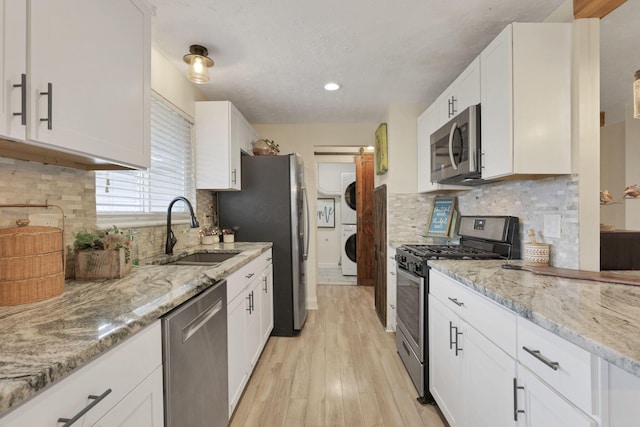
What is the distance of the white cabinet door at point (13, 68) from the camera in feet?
2.53

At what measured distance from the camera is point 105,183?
1.60 m

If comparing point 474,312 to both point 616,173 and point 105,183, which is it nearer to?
point 105,183

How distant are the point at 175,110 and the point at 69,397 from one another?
2127 mm

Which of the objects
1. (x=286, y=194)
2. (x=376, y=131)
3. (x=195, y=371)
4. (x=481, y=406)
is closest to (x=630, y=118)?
(x=376, y=131)

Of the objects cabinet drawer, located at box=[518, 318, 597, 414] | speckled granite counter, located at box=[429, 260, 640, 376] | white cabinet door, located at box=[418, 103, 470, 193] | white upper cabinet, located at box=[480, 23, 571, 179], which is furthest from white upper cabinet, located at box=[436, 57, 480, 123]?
cabinet drawer, located at box=[518, 318, 597, 414]

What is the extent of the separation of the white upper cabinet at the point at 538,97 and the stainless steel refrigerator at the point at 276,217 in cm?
188

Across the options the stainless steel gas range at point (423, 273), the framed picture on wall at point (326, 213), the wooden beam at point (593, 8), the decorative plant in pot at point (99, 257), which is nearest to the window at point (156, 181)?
the decorative plant in pot at point (99, 257)

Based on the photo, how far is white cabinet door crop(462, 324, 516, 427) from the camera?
109 cm

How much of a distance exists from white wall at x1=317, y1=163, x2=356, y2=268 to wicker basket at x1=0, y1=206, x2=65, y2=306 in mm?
5335

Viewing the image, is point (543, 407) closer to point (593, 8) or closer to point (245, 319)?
point (245, 319)

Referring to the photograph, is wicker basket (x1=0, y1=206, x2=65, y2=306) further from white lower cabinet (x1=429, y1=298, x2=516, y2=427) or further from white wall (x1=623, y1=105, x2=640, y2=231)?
white wall (x1=623, y1=105, x2=640, y2=231)

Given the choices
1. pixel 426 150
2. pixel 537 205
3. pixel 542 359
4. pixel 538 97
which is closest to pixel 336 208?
pixel 426 150

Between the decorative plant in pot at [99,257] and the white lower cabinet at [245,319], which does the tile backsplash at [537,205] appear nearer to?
the white lower cabinet at [245,319]

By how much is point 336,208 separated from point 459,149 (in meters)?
4.50
